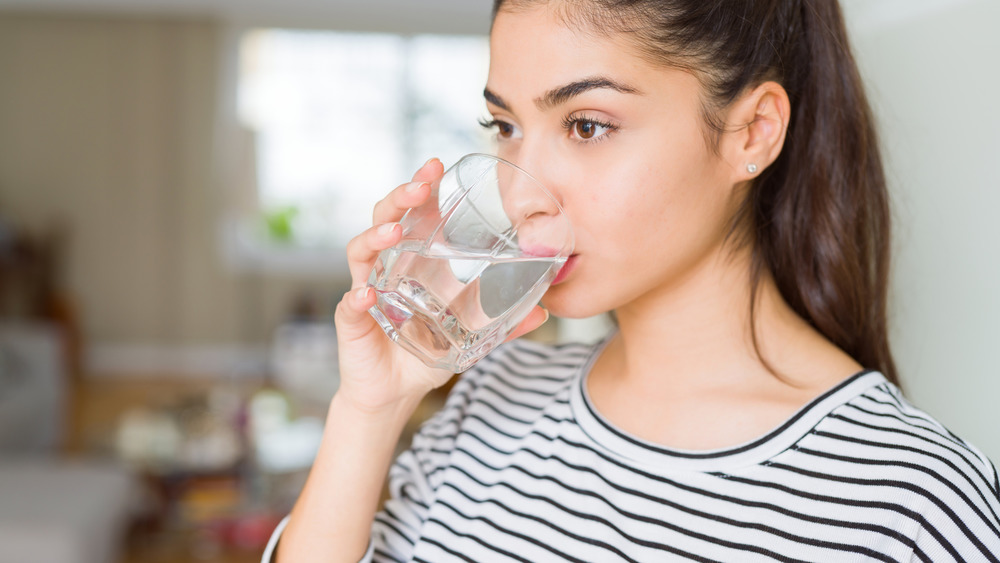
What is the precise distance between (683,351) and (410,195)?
0.38 meters

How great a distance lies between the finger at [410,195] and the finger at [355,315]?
0.08 meters

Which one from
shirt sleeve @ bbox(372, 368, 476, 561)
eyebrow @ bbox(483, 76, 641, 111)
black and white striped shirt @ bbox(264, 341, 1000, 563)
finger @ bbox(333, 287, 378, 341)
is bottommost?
shirt sleeve @ bbox(372, 368, 476, 561)

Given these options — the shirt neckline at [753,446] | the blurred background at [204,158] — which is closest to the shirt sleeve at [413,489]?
the shirt neckline at [753,446]

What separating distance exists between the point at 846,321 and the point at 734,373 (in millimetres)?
151

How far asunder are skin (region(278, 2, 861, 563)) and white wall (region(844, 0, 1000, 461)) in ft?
0.46

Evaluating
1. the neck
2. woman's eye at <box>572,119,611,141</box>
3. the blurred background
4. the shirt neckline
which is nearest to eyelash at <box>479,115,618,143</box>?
woman's eye at <box>572,119,611,141</box>

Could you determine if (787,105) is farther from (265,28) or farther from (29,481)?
(265,28)

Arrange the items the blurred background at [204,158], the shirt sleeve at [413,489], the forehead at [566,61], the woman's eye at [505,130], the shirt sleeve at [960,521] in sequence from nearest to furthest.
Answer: the shirt sleeve at [960,521]
the forehead at [566,61]
the woman's eye at [505,130]
the shirt sleeve at [413,489]
the blurred background at [204,158]

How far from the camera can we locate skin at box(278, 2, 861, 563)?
32.9 inches

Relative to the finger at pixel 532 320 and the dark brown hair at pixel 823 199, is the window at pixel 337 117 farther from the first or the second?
the finger at pixel 532 320

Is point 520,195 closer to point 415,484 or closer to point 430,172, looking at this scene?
point 430,172

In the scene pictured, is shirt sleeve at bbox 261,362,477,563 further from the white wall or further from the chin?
the white wall

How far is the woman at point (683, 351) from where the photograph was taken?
31.6 inches

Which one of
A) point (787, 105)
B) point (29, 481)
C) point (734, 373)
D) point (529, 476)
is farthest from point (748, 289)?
point (29, 481)
